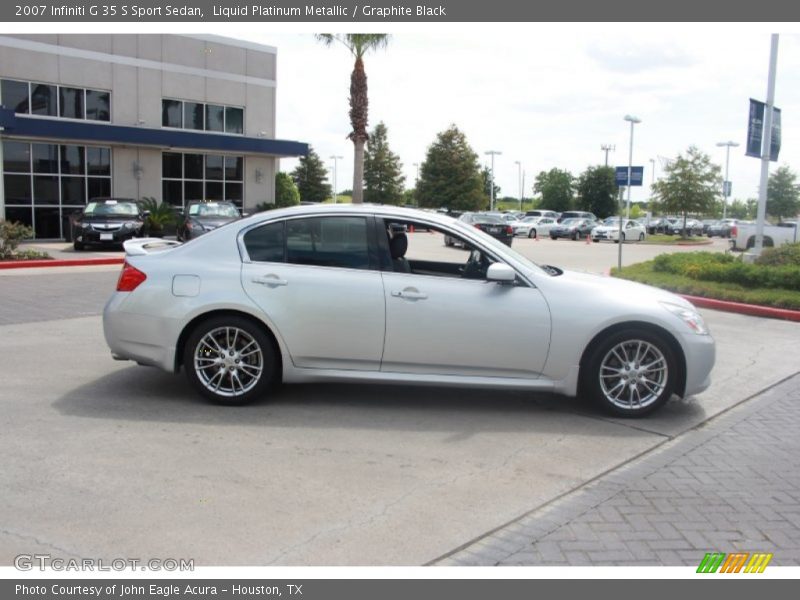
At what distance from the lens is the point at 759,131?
19406 mm

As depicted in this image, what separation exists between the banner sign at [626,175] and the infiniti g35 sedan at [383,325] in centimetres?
1244

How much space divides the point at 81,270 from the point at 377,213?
43.3 ft

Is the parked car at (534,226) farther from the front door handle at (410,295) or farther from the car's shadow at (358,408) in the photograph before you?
the front door handle at (410,295)

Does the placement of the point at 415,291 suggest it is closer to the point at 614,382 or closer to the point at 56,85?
the point at 614,382

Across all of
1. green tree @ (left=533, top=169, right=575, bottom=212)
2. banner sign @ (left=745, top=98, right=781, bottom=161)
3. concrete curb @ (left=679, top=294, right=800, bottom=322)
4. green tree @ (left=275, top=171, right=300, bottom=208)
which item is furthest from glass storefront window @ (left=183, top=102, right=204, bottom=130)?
green tree @ (left=533, top=169, right=575, bottom=212)

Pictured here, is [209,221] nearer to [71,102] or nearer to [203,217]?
[203,217]

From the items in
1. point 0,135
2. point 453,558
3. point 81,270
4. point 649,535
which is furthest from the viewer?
point 0,135

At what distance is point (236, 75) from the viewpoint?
3158 cm

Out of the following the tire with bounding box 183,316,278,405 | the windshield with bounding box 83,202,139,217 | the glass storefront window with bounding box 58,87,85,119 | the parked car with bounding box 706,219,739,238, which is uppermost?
the glass storefront window with bounding box 58,87,85,119

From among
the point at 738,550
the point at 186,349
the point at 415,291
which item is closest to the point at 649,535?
the point at 738,550

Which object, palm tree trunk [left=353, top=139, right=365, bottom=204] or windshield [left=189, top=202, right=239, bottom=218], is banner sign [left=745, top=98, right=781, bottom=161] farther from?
windshield [left=189, top=202, right=239, bottom=218]

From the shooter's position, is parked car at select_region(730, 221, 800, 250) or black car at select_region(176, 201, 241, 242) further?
parked car at select_region(730, 221, 800, 250)

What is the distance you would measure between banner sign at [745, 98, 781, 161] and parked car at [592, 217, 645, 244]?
79.8ft

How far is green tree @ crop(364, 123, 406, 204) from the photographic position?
73.0 m
